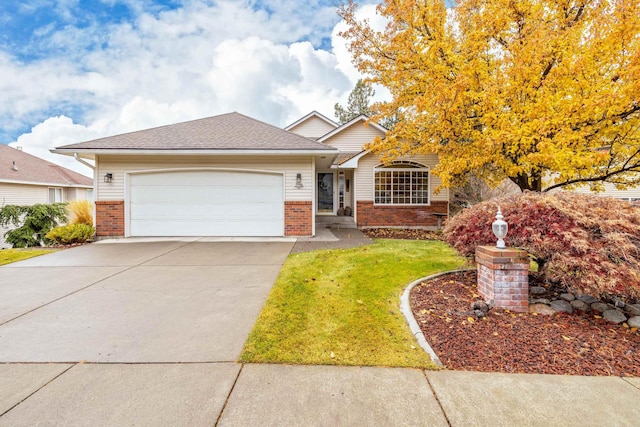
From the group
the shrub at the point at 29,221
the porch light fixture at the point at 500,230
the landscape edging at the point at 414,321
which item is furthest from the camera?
the shrub at the point at 29,221

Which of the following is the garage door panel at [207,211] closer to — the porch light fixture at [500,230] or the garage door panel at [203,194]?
the garage door panel at [203,194]

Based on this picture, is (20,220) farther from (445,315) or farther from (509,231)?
(509,231)

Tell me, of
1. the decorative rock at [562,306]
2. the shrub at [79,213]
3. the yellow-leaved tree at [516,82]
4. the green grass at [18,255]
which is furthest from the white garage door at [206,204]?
the decorative rock at [562,306]

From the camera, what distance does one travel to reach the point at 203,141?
930 cm

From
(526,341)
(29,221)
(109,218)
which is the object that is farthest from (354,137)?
(29,221)

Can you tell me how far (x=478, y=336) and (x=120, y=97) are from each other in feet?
54.4

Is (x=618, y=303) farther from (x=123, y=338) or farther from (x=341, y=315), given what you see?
(x=123, y=338)

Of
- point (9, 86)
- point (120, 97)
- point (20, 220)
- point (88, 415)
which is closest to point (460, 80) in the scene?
point (88, 415)

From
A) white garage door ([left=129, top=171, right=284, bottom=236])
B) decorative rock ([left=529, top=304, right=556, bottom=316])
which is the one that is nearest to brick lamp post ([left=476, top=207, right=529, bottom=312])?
decorative rock ([left=529, top=304, right=556, bottom=316])

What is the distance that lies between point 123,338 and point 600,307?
18.3ft

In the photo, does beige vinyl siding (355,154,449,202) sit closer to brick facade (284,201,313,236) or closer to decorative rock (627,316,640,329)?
brick facade (284,201,313,236)

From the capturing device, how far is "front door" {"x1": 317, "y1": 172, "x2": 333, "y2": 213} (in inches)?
634

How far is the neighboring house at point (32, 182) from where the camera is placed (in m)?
15.5

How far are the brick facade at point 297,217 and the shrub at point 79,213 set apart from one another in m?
6.57
